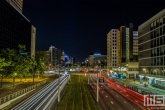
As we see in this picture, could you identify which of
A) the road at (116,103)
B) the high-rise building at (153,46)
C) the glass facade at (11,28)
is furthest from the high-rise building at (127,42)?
the road at (116,103)

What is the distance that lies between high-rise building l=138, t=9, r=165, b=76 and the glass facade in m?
65.6

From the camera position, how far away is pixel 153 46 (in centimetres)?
7675

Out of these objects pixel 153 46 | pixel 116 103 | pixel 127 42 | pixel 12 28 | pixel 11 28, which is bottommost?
pixel 116 103

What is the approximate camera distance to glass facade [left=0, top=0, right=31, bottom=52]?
4254 inches

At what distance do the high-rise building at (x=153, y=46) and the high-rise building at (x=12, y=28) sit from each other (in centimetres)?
6562

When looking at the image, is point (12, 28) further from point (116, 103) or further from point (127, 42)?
point (116, 103)

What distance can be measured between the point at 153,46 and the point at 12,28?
82.2 m

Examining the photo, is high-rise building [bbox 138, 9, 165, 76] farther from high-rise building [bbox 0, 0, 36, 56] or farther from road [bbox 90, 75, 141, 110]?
high-rise building [bbox 0, 0, 36, 56]

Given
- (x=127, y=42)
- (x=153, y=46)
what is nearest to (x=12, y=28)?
(x=127, y=42)

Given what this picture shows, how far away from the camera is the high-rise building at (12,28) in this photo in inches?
4262

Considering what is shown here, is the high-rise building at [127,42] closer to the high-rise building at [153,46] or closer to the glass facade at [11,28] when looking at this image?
the high-rise building at [153,46]

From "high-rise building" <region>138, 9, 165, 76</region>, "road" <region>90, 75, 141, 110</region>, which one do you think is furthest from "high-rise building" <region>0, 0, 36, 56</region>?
"road" <region>90, 75, 141, 110</region>

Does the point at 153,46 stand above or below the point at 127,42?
below

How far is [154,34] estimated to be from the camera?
75.8 meters
